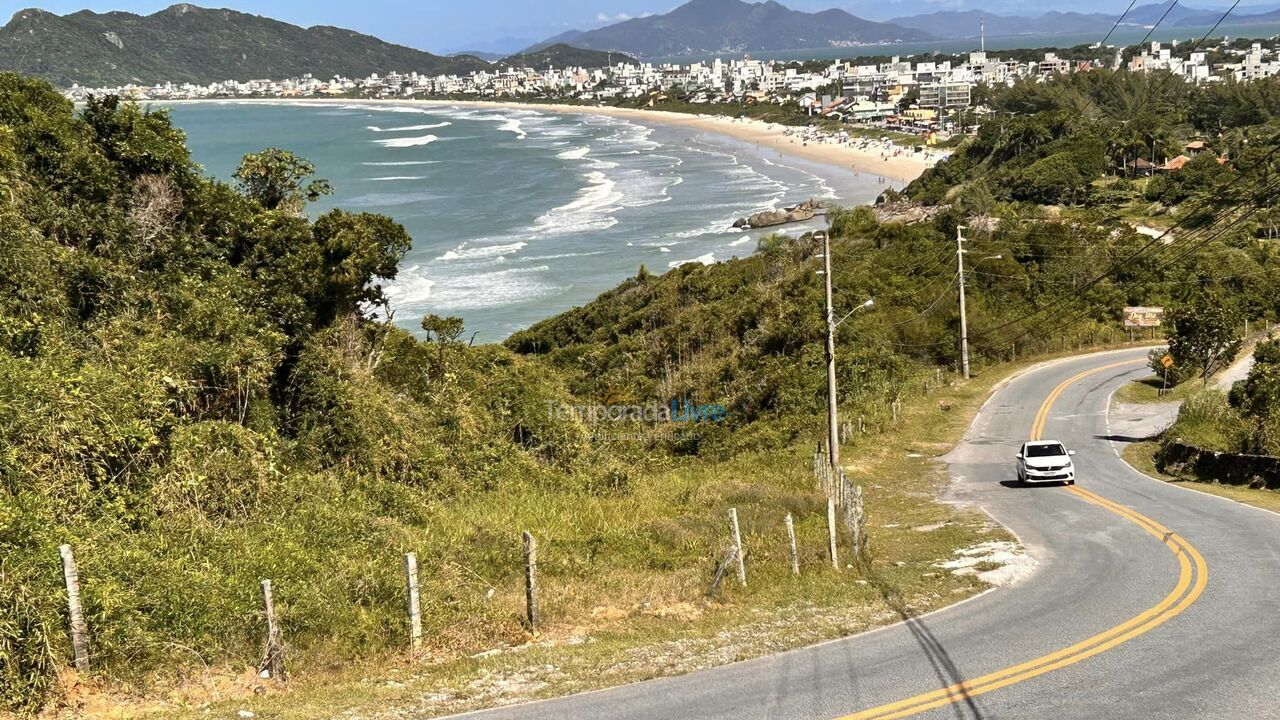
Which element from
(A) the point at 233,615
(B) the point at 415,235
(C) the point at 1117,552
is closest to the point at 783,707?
(A) the point at 233,615

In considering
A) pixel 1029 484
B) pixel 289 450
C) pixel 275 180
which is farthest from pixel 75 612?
pixel 1029 484

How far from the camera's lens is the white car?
24.7 meters

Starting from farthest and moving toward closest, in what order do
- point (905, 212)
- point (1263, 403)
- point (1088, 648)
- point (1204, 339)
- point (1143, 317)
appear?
point (905, 212) → point (1143, 317) → point (1204, 339) → point (1263, 403) → point (1088, 648)

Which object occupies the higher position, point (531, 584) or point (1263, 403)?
point (531, 584)

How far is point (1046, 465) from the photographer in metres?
24.8

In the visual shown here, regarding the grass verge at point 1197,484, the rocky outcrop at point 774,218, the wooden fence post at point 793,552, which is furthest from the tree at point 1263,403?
the rocky outcrop at point 774,218

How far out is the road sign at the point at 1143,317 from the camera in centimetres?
4988

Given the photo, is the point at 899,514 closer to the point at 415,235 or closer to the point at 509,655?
the point at 509,655

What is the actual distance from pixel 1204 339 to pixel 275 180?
33533 mm

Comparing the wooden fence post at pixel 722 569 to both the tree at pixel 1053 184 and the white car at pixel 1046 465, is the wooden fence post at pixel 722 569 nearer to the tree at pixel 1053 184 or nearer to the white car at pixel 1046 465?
the white car at pixel 1046 465

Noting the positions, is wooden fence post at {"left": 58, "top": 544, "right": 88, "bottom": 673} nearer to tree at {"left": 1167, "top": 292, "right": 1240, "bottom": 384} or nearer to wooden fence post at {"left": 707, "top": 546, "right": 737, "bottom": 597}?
wooden fence post at {"left": 707, "top": 546, "right": 737, "bottom": 597}

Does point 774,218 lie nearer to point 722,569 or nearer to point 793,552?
point 793,552

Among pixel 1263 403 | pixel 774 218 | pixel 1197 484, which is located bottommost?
pixel 1197 484

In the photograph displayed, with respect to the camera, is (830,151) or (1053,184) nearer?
(1053,184)
